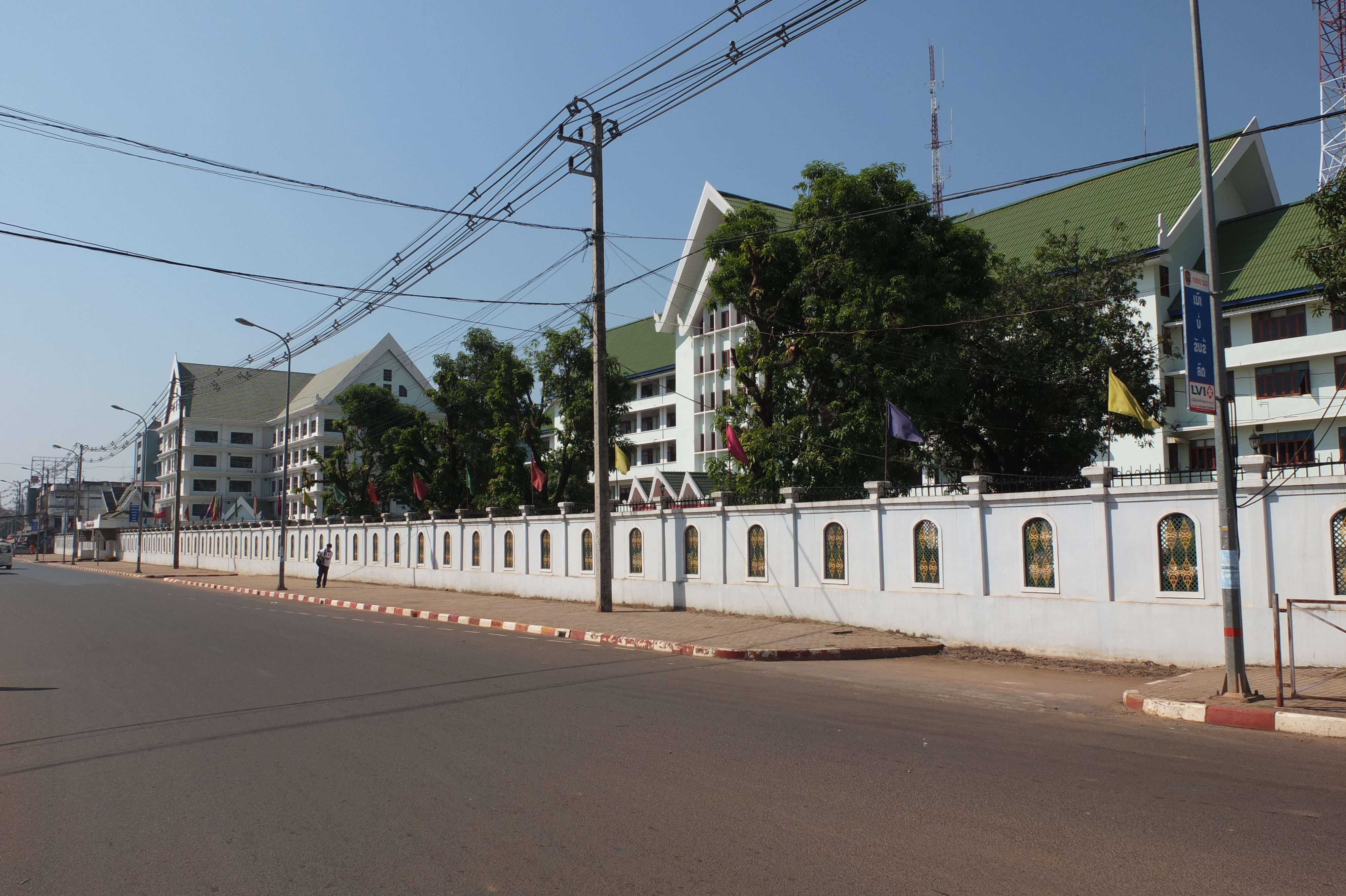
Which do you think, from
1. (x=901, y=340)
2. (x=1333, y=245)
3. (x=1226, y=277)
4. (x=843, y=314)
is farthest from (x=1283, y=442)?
(x=1333, y=245)

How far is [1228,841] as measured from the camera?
5.25 meters

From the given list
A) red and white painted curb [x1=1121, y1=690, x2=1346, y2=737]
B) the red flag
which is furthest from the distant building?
red and white painted curb [x1=1121, y1=690, x2=1346, y2=737]

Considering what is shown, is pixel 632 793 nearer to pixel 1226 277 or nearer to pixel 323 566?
pixel 323 566

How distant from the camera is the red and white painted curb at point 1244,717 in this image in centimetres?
844

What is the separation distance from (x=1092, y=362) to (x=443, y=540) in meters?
22.8

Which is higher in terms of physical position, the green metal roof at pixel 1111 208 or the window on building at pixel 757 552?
the green metal roof at pixel 1111 208

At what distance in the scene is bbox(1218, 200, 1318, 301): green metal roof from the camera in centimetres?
3269

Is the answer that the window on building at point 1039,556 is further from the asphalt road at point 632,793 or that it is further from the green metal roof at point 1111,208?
the green metal roof at point 1111,208

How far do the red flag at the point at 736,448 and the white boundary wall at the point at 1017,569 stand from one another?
2895 millimetres

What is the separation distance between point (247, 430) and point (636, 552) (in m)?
81.1

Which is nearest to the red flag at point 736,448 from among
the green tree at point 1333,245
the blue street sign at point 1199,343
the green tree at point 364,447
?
the green tree at point 1333,245

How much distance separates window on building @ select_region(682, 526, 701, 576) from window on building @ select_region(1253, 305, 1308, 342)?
25.1 meters

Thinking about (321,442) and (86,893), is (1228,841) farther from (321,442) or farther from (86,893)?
(321,442)

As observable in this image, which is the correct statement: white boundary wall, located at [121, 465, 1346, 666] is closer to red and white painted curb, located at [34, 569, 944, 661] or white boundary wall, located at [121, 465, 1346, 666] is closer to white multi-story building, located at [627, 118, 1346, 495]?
red and white painted curb, located at [34, 569, 944, 661]
